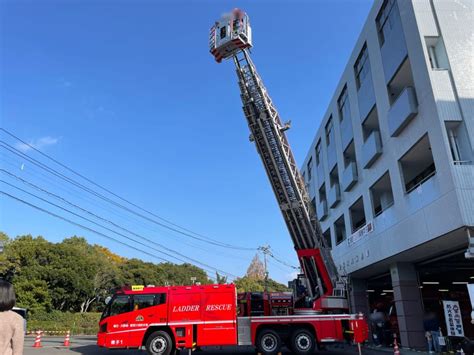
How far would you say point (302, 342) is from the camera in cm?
1497

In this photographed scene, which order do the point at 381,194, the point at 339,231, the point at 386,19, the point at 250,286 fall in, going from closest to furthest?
the point at 386,19
the point at 381,194
the point at 339,231
the point at 250,286

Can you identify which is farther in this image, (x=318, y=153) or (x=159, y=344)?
(x=318, y=153)

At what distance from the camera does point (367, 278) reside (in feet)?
83.6

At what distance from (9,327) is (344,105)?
23085 millimetres

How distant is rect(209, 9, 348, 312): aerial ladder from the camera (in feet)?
49.5

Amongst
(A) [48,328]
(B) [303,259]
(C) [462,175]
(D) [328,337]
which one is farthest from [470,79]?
(A) [48,328]

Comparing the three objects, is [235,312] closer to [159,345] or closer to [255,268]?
[159,345]

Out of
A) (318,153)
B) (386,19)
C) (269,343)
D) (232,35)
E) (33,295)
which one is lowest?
(269,343)

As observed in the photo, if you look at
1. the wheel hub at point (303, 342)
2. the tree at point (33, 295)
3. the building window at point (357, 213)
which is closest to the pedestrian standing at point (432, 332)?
the wheel hub at point (303, 342)

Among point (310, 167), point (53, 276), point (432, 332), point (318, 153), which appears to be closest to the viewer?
point (432, 332)

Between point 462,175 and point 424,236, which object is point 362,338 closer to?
point 424,236

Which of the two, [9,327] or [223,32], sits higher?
[223,32]

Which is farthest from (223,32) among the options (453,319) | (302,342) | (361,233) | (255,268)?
(255,268)

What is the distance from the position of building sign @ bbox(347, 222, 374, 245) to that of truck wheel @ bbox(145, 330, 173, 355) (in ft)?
36.8
